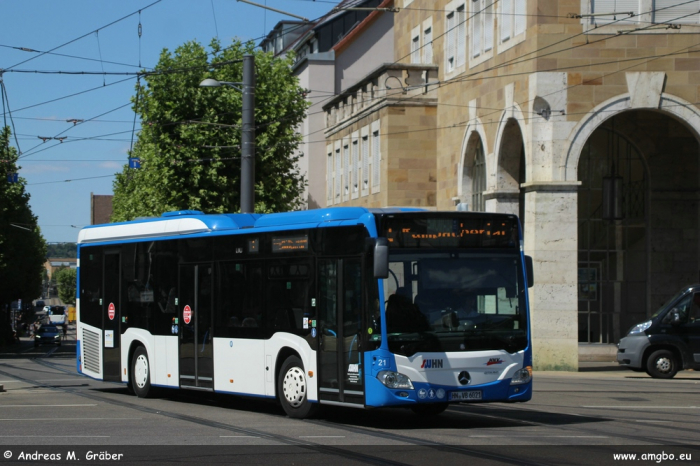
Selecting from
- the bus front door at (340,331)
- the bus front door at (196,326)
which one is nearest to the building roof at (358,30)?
the bus front door at (196,326)

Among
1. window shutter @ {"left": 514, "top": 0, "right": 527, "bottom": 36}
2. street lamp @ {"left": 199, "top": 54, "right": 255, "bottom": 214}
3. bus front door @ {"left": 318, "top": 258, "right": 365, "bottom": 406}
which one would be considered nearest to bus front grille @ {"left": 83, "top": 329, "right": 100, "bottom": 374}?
street lamp @ {"left": 199, "top": 54, "right": 255, "bottom": 214}

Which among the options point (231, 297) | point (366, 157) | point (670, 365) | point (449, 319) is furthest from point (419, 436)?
point (366, 157)

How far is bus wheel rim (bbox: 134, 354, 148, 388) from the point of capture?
63.7 feet

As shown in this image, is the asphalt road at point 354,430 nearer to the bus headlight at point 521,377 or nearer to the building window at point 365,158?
the bus headlight at point 521,377

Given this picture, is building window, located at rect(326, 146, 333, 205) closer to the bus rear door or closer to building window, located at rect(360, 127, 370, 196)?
building window, located at rect(360, 127, 370, 196)

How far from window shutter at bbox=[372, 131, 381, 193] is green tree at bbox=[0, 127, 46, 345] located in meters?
21.3

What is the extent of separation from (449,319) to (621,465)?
12.8 ft

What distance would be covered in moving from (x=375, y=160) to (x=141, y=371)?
1980 cm

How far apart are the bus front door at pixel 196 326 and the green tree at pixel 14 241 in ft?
121

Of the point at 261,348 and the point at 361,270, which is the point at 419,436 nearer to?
the point at 361,270

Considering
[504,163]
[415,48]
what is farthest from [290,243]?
[415,48]

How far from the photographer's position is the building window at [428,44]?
37.5m

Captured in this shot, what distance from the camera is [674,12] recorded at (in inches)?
1096

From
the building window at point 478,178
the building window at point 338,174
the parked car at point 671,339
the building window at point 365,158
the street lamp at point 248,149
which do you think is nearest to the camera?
the street lamp at point 248,149
